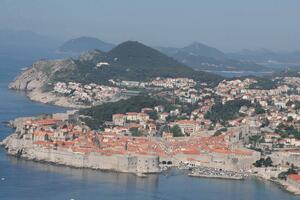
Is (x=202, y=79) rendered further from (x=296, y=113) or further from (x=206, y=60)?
(x=206, y=60)

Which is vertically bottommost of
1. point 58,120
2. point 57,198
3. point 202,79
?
Answer: point 57,198

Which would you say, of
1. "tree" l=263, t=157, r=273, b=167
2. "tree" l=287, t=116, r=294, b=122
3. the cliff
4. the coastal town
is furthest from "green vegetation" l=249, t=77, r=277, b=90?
the cliff

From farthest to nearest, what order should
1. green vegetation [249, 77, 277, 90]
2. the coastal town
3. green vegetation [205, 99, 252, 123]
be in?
green vegetation [249, 77, 277, 90] < green vegetation [205, 99, 252, 123] < the coastal town

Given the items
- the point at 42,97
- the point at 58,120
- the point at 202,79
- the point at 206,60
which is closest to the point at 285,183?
the point at 58,120

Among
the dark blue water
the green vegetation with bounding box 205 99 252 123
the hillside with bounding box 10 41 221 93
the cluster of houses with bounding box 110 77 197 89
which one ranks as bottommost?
the dark blue water

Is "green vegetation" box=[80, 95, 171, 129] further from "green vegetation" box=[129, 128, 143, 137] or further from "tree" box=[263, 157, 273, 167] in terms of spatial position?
"tree" box=[263, 157, 273, 167]

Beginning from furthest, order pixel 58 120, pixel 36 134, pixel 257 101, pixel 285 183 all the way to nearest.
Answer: pixel 257 101 < pixel 58 120 < pixel 36 134 < pixel 285 183
